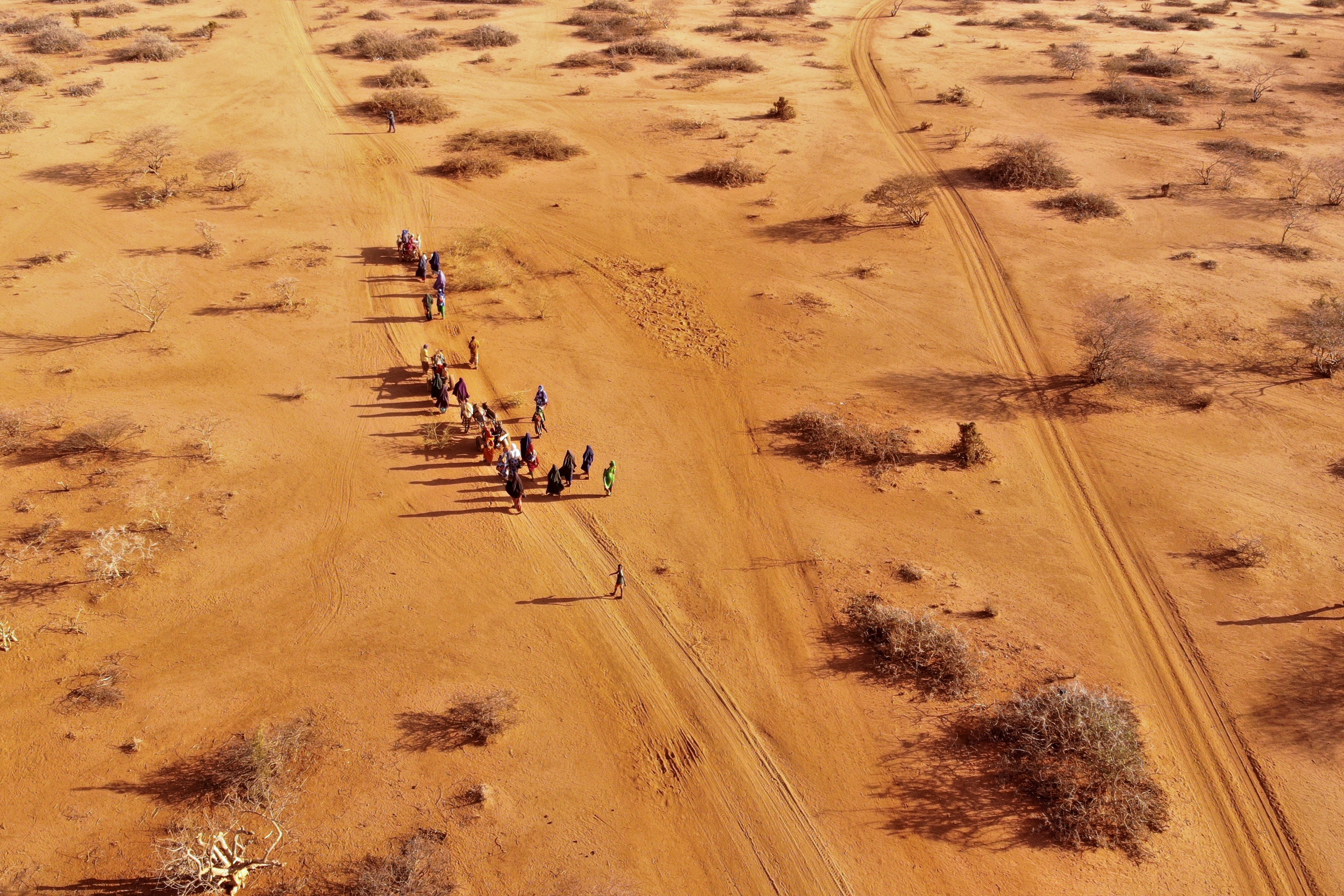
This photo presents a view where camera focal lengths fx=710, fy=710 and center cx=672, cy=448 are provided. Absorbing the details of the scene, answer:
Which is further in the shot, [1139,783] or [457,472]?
[457,472]

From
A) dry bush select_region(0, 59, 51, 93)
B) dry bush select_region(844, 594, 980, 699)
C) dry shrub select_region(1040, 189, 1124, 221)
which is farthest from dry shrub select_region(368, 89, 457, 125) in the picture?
dry bush select_region(844, 594, 980, 699)

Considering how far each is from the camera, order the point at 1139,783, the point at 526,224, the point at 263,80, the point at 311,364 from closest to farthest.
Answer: the point at 1139,783 < the point at 311,364 < the point at 526,224 < the point at 263,80

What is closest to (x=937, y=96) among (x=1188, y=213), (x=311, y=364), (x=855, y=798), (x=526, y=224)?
(x=1188, y=213)

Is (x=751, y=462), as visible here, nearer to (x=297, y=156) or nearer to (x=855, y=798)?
(x=855, y=798)

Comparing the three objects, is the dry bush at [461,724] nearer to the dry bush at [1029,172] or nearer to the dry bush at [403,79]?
the dry bush at [1029,172]

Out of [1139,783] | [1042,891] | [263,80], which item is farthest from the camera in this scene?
[263,80]

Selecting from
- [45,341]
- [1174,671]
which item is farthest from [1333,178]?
[45,341]
